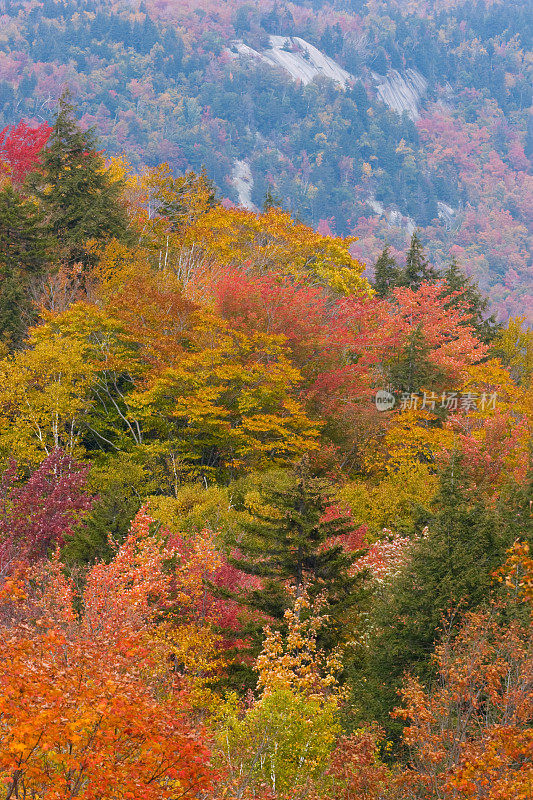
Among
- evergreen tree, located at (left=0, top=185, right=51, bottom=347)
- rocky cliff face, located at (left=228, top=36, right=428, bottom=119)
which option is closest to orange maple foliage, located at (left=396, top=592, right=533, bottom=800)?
evergreen tree, located at (left=0, top=185, right=51, bottom=347)

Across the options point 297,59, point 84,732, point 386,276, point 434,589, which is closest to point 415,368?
point 434,589

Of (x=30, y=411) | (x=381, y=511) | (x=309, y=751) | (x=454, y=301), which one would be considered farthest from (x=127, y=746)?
(x=454, y=301)

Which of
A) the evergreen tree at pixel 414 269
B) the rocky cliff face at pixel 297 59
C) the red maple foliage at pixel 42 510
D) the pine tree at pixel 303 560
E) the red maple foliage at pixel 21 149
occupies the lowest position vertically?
the red maple foliage at pixel 42 510

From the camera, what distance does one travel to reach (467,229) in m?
154

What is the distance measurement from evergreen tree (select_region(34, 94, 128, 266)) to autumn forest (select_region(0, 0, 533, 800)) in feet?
0.57

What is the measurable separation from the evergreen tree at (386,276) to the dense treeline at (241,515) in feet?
1.83

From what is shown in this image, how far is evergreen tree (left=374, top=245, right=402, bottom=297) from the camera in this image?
52.2m

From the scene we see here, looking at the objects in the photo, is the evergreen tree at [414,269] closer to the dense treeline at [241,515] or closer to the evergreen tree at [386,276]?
the dense treeline at [241,515]

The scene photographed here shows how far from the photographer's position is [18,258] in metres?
33.6

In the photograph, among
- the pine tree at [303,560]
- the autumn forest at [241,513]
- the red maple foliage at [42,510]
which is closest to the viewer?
the autumn forest at [241,513]

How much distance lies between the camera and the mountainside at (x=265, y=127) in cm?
13662

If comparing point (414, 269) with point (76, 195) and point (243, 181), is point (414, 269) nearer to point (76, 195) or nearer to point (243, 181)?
point (76, 195)

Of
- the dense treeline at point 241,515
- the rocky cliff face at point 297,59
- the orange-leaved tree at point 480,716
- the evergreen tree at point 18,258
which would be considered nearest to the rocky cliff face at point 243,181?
the rocky cliff face at point 297,59

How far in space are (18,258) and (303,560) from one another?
22.8 m
